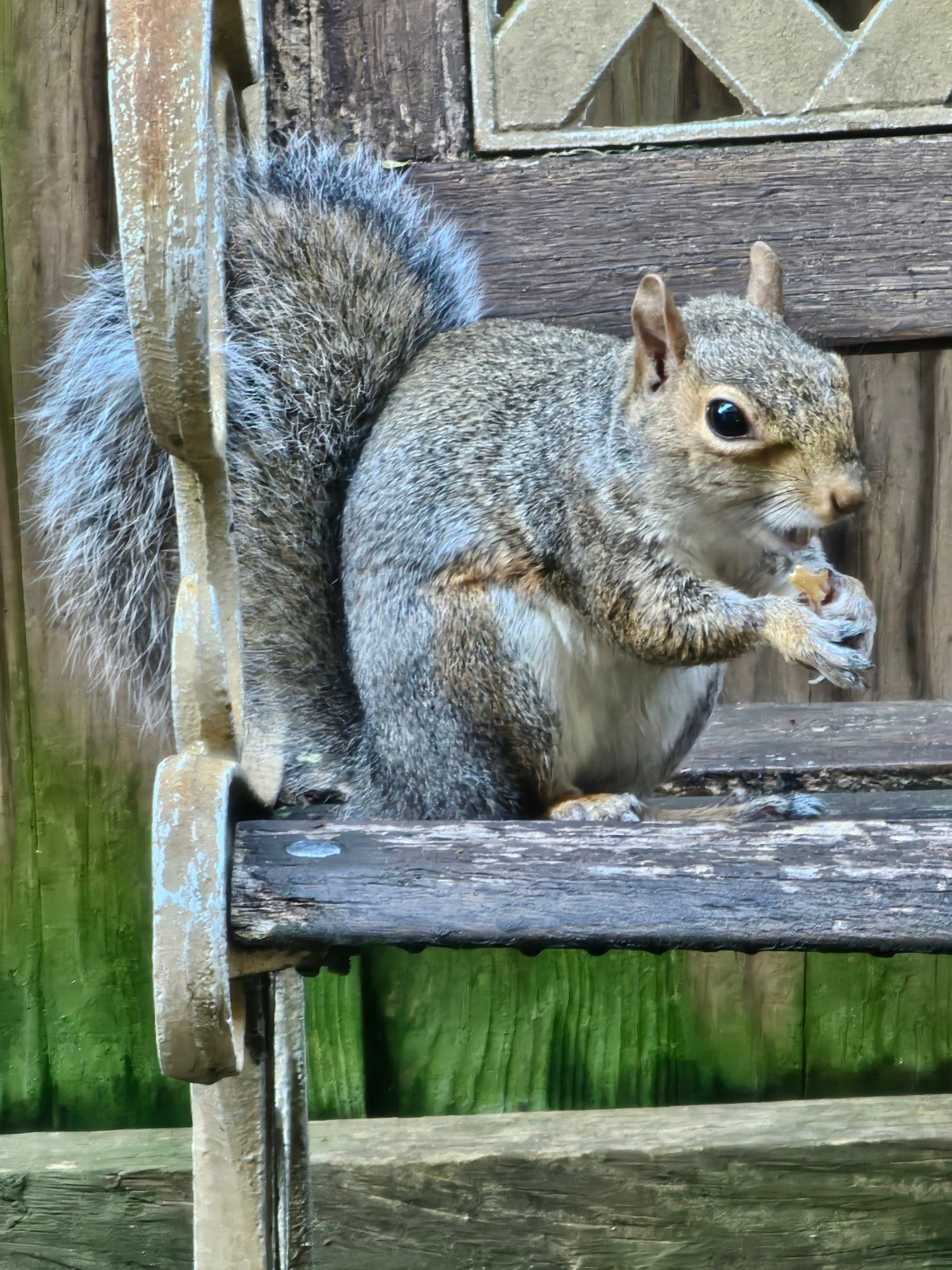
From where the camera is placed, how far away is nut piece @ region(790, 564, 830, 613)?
1.11 m

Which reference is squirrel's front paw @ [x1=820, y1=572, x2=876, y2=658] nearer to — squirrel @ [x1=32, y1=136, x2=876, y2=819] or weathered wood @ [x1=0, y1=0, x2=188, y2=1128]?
squirrel @ [x1=32, y1=136, x2=876, y2=819]

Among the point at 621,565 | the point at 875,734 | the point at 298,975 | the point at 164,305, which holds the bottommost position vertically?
the point at 298,975

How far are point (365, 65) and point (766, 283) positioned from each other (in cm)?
49

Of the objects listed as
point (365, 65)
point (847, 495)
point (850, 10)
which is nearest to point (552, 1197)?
point (847, 495)

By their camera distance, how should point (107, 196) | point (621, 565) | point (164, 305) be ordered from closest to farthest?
point (164, 305) < point (621, 565) < point (107, 196)

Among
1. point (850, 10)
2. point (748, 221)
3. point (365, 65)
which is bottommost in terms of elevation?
point (748, 221)

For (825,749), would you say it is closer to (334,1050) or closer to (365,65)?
(334,1050)

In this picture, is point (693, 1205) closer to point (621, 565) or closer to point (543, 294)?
point (621, 565)

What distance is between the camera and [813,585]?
1114 millimetres

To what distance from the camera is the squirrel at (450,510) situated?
1.07m

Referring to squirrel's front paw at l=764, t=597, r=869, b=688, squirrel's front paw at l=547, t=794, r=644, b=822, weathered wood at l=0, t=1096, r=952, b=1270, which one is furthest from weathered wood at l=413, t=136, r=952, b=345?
weathered wood at l=0, t=1096, r=952, b=1270

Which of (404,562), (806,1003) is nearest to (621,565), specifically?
(404,562)

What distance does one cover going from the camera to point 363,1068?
153 cm

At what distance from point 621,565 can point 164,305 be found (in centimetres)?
46
